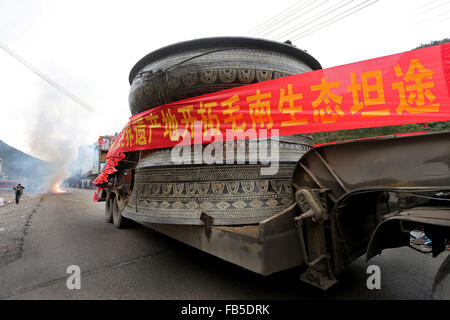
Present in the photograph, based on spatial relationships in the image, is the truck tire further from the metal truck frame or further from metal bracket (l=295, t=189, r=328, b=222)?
metal bracket (l=295, t=189, r=328, b=222)

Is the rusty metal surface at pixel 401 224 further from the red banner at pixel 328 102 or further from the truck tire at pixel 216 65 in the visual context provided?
the truck tire at pixel 216 65

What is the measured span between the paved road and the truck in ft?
1.56

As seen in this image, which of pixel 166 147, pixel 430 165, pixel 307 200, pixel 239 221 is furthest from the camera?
pixel 166 147

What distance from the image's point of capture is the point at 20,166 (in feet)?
248

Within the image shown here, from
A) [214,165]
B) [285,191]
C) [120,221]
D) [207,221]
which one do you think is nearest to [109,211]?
[120,221]

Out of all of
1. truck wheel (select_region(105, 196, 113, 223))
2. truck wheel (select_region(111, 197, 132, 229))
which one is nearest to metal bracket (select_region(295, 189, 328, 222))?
truck wheel (select_region(111, 197, 132, 229))

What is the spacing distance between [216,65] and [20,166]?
98.8 metres

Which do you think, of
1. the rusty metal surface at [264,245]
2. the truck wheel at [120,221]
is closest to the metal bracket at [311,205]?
the rusty metal surface at [264,245]

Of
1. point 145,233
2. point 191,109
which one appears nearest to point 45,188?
point 145,233

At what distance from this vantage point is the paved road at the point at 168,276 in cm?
258

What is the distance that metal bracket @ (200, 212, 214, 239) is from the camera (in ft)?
8.73

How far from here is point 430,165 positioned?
1.62 meters
